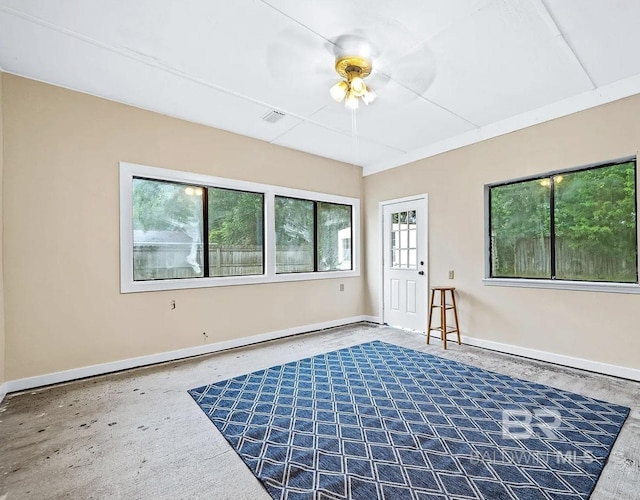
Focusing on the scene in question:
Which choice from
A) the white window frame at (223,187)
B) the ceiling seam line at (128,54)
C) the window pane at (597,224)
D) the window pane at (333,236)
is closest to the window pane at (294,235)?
the white window frame at (223,187)

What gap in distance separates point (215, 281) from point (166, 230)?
0.86m

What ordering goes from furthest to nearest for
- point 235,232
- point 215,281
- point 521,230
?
point 235,232 → point 215,281 → point 521,230

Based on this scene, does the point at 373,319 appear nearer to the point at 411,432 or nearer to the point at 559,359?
the point at 559,359

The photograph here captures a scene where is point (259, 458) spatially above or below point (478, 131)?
below

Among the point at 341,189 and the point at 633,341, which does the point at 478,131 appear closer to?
the point at 341,189

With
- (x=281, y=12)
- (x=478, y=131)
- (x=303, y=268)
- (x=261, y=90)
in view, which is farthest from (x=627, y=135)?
(x=303, y=268)

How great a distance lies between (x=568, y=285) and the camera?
136 inches

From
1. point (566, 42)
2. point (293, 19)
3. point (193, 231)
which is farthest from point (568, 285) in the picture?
point (193, 231)

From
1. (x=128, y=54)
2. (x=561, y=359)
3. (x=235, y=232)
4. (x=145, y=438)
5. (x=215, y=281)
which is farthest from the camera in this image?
(x=235, y=232)

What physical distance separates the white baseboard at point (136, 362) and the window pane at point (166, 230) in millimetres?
911

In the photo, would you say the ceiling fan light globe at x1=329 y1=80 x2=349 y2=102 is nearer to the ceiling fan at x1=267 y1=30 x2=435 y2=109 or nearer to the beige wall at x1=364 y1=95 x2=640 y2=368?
the ceiling fan at x1=267 y1=30 x2=435 y2=109

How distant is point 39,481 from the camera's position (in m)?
1.79

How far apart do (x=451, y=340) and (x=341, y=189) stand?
3019 mm

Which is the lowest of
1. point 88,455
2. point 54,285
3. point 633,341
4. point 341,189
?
point 88,455
